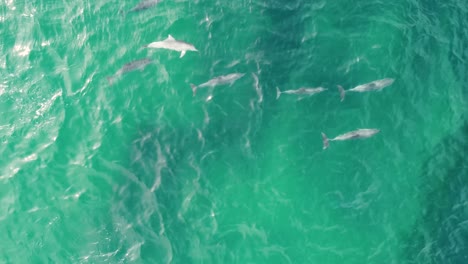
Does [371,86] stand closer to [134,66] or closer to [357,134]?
[357,134]

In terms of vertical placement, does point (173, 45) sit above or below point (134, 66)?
above

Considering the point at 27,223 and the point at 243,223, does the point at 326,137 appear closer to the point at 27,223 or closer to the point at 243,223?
the point at 243,223

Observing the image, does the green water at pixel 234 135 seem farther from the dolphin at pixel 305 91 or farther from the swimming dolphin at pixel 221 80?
the swimming dolphin at pixel 221 80

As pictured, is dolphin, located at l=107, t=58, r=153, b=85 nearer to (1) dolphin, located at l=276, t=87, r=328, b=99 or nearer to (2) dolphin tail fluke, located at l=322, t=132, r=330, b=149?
(1) dolphin, located at l=276, t=87, r=328, b=99

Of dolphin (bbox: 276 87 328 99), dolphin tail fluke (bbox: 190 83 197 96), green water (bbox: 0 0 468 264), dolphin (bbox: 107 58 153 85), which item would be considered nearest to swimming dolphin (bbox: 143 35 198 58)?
green water (bbox: 0 0 468 264)

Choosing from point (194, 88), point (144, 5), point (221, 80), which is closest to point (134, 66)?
point (194, 88)

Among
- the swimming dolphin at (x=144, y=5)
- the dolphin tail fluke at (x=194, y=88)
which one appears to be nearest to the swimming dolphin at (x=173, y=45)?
the dolphin tail fluke at (x=194, y=88)
